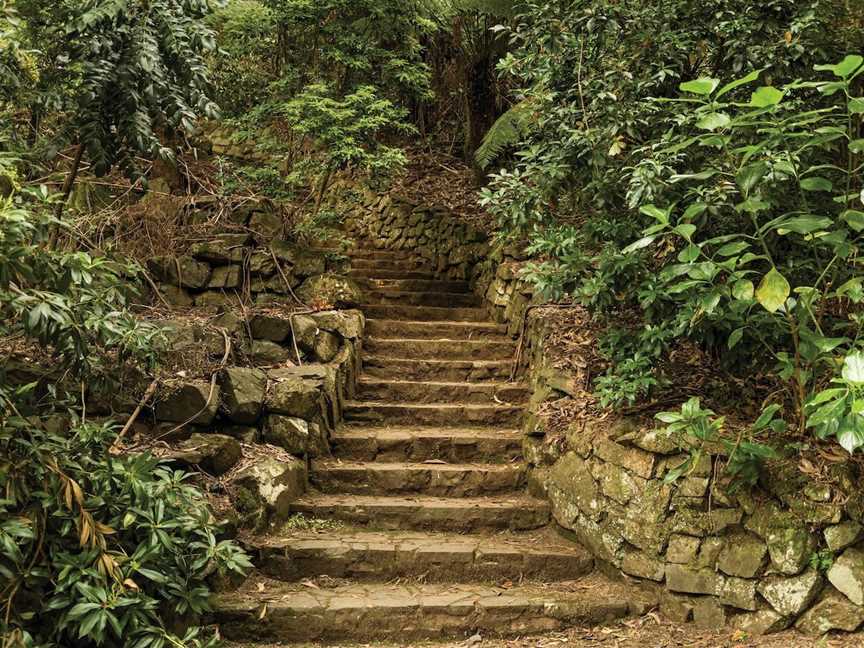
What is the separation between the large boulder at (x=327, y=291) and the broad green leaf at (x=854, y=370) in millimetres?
4475

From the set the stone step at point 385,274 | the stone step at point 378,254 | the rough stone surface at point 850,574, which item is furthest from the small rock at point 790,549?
the stone step at point 378,254

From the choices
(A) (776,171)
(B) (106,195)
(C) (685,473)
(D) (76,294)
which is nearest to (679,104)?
(A) (776,171)

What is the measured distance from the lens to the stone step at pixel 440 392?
5.82 m

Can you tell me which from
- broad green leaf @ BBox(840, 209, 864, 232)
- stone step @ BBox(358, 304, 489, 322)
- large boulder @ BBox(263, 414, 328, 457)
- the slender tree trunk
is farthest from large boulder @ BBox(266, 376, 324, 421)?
broad green leaf @ BBox(840, 209, 864, 232)

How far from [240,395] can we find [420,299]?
11.0 ft

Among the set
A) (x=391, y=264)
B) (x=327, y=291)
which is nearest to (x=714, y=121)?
(x=327, y=291)

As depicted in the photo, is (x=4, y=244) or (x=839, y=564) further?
(x=839, y=564)

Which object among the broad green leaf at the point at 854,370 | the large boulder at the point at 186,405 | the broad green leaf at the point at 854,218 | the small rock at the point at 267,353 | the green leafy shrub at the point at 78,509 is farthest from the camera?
the small rock at the point at 267,353

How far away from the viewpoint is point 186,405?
14.2 ft

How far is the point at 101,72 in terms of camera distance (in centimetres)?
318

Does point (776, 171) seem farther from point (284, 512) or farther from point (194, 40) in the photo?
point (284, 512)

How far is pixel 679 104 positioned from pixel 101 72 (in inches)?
122

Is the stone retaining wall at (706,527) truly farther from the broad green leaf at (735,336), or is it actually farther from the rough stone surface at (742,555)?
the broad green leaf at (735,336)

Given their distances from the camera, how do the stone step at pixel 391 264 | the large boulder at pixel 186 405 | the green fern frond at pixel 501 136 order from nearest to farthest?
the large boulder at pixel 186 405
the green fern frond at pixel 501 136
the stone step at pixel 391 264
